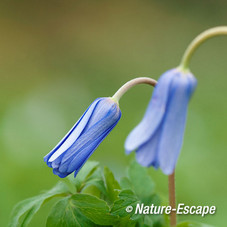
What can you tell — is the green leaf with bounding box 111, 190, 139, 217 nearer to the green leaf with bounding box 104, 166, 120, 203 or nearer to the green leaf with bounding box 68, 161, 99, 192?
the green leaf with bounding box 104, 166, 120, 203

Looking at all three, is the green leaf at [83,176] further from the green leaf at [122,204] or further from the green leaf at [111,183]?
the green leaf at [122,204]

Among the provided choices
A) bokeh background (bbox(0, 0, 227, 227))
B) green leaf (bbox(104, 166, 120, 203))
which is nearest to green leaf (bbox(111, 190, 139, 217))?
green leaf (bbox(104, 166, 120, 203))

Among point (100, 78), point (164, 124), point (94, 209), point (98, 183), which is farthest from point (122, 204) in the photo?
point (100, 78)

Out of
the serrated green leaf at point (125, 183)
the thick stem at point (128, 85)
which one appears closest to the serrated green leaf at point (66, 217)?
the serrated green leaf at point (125, 183)

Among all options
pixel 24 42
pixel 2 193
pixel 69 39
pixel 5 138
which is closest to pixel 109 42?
pixel 69 39

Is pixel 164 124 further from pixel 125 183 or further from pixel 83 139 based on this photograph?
pixel 125 183
